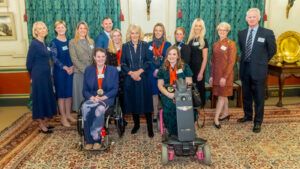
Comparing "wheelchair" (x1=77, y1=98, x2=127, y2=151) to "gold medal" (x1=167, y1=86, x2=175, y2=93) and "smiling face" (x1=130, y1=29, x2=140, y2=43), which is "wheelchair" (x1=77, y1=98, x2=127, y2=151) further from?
"smiling face" (x1=130, y1=29, x2=140, y2=43)

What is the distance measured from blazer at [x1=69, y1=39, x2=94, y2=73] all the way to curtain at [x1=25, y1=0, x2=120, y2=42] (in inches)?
48.8

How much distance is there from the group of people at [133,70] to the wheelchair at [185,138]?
26 centimetres

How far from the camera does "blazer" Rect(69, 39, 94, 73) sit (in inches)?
175

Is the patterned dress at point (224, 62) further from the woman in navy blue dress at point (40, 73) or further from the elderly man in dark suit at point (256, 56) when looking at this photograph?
the woman in navy blue dress at point (40, 73)

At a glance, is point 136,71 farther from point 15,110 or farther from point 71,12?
point 15,110

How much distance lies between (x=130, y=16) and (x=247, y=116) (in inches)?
109

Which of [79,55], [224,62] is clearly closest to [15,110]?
[79,55]

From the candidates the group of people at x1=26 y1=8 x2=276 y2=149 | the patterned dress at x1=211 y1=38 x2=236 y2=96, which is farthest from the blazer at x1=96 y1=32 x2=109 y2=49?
the patterned dress at x1=211 y1=38 x2=236 y2=96

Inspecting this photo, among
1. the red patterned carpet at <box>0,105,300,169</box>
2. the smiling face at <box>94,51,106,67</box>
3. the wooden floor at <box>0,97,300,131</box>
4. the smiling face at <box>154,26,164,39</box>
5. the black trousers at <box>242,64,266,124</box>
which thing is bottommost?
the red patterned carpet at <box>0,105,300,169</box>

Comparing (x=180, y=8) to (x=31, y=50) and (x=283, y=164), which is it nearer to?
(x=31, y=50)

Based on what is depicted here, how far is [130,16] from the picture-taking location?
18.9 feet

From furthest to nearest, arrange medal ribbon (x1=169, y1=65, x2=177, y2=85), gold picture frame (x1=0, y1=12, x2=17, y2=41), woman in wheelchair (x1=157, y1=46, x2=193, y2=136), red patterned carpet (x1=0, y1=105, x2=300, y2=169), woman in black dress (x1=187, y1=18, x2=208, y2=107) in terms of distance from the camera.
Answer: gold picture frame (x1=0, y1=12, x2=17, y2=41)
woman in black dress (x1=187, y1=18, x2=208, y2=107)
medal ribbon (x1=169, y1=65, x2=177, y2=85)
woman in wheelchair (x1=157, y1=46, x2=193, y2=136)
red patterned carpet (x1=0, y1=105, x2=300, y2=169)

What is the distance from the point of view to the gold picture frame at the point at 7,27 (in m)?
5.68

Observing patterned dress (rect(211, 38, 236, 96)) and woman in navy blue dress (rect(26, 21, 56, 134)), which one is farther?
patterned dress (rect(211, 38, 236, 96))
